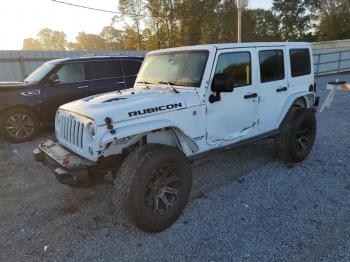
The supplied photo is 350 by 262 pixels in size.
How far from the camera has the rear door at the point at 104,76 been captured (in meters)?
7.07

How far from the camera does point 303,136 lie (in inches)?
188

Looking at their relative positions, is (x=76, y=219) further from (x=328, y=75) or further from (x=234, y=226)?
(x=328, y=75)

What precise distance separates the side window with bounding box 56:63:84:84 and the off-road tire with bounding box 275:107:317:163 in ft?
15.5

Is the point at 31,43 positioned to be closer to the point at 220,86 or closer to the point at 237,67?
the point at 237,67

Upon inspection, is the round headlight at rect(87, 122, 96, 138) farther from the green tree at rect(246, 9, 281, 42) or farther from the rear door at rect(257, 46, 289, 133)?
the green tree at rect(246, 9, 281, 42)

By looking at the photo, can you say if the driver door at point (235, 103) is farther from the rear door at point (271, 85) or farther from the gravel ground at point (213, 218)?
the gravel ground at point (213, 218)

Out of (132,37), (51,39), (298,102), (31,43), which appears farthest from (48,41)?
(298,102)

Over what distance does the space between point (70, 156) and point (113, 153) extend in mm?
456

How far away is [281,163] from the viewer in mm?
4758

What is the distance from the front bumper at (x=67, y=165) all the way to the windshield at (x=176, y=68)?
1.49 meters

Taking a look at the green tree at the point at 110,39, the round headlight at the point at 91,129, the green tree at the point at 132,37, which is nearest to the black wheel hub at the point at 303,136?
the round headlight at the point at 91,129

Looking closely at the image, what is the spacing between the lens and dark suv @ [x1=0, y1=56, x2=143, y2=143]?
637cm

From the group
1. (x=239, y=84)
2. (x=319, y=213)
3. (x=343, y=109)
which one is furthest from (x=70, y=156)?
(x=343, y=109)

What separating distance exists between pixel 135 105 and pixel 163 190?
94 cm
